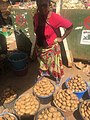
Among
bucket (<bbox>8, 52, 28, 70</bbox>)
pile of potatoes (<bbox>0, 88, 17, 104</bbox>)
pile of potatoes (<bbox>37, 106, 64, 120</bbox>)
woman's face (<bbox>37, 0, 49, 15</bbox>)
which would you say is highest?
woman's face (<bbox>37, 0, 49, 15</bbox>)

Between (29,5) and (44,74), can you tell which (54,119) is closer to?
(44,74)

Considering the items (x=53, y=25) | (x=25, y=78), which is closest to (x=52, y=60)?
(x=53, y=25)

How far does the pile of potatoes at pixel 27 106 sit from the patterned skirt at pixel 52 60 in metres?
1.17

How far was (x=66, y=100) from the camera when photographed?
413 cm

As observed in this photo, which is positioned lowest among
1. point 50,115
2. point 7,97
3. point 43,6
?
point 7,97

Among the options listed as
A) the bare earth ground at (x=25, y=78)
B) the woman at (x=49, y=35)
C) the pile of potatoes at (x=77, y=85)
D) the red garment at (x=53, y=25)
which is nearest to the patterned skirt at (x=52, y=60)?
the woman at (x=49, y=35)

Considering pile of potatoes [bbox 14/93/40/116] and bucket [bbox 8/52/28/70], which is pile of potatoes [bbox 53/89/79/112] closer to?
pile of potatoes [bbox 14/93/40/116]

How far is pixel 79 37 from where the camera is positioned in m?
5.76

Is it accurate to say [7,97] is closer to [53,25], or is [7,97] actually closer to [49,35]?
[49,35]

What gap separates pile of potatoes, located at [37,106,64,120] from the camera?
12.2 feet

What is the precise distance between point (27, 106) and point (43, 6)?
7.44ft

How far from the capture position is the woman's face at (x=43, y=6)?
12.9 feet

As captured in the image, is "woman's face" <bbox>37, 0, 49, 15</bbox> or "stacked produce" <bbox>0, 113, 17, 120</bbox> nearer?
"stacked produce" <bbox>0, 113, 17, 120</bbox>

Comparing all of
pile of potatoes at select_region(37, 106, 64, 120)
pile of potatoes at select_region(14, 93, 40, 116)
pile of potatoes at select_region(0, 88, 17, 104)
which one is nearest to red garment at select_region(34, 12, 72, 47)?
pile of potatoes at select_region(14, 93, 40, 116)
